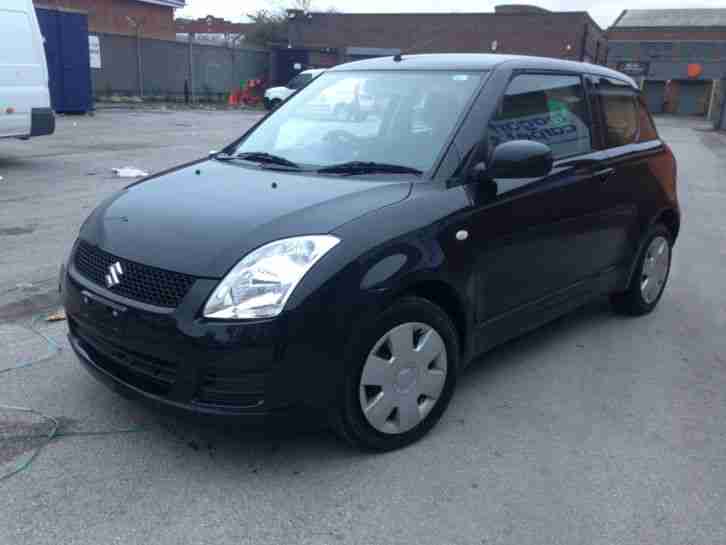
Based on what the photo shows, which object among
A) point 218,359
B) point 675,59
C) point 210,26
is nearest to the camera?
point 218,359

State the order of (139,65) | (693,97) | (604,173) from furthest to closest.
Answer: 1. (693,97)
2. (139,65)
3. (604,173)

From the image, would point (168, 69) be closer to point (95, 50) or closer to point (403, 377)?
point (95, 50)

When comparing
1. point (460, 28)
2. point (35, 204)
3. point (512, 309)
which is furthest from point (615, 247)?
point (460, 28)

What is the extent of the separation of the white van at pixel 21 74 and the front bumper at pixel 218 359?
904cm

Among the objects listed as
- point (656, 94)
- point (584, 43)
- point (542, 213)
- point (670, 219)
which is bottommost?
point (670, 219)

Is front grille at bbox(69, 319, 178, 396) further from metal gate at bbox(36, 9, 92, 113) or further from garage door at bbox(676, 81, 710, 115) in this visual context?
garage door at bbox(676, 81, 710, 115)

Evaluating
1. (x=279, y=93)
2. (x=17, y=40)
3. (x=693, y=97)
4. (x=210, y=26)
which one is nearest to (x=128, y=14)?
(x=210, y=26)

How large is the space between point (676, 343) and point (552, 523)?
2.51 m

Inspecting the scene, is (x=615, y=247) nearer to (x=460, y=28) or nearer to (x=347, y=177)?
(x=347, y=177)

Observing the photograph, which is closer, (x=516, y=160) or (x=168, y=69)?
(x=516, y=160)

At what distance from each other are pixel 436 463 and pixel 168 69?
1161 inches

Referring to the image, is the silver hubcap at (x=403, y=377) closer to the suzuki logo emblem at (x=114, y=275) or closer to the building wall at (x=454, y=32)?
the suzuki logo emblem at (x=114, y=275)

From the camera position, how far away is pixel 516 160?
11.2 feet

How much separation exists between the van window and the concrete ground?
7.00 meters
